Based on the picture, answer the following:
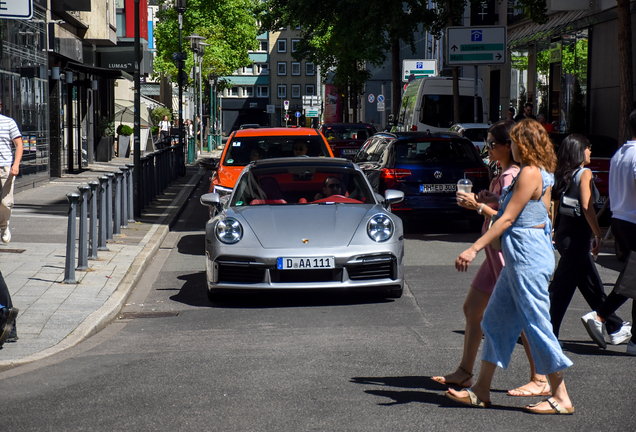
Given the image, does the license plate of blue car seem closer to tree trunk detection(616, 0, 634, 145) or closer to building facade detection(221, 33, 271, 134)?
tree trunk detection(616, 0, 634, 145)

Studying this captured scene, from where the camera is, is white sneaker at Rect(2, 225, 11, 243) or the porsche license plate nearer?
the porsche license plate

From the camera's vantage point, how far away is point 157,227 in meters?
14.1

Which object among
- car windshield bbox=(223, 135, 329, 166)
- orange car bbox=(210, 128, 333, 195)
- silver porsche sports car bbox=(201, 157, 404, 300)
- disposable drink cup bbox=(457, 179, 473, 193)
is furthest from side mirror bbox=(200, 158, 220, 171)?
disposable drink cup bbox=(457, 179, 473, 193)

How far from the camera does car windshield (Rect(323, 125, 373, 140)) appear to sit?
28.0m

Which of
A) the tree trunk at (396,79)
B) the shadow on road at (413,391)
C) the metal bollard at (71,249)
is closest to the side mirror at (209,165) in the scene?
the metal bollard at (71,249)

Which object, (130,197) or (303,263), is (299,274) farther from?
(130,197)

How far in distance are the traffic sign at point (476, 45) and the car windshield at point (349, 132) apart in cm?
392

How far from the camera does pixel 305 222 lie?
818 centimetres

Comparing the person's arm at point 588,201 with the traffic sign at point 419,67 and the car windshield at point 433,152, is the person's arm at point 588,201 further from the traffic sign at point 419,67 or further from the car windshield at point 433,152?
the traffic sign at point 419,67

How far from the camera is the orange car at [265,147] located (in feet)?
43.0

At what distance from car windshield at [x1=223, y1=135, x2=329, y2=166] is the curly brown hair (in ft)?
27.7

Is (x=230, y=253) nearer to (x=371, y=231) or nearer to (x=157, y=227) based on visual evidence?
(x=371, y=231)

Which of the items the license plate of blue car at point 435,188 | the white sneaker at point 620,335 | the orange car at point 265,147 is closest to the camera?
the white sneaker at point 620,335

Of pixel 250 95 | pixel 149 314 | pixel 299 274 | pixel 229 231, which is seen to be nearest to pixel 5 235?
pixel 149 314
